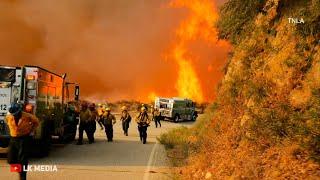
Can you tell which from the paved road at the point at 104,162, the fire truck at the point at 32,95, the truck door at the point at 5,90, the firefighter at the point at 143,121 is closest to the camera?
the paved road at the point at 104,162

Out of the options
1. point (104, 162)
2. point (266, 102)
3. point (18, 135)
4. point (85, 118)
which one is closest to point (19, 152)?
point (18, 135)

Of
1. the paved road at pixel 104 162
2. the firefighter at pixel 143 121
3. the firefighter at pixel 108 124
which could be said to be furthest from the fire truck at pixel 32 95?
the firefighter at pixel 108 124

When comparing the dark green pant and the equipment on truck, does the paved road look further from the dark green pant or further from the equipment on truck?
the equipment on truck

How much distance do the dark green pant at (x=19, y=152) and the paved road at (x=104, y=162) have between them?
4.48 feet

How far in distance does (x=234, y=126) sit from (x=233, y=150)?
50.4 inches

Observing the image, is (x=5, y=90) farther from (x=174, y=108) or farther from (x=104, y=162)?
(x=174, y=108)

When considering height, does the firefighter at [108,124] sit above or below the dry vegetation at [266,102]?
below

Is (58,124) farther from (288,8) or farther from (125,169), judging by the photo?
(288,8)

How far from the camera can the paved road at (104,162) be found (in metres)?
12.5

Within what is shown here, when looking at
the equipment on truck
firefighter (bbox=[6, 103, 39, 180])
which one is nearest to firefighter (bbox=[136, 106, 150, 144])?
firefighter (bbox=[6, 103, 39, 180])

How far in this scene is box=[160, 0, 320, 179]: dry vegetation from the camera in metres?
9.86

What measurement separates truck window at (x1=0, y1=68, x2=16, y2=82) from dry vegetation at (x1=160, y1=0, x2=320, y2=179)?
216 inches

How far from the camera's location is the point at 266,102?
12.4 meters

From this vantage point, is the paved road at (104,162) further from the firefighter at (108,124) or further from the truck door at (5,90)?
the firefighter at (108,124)
